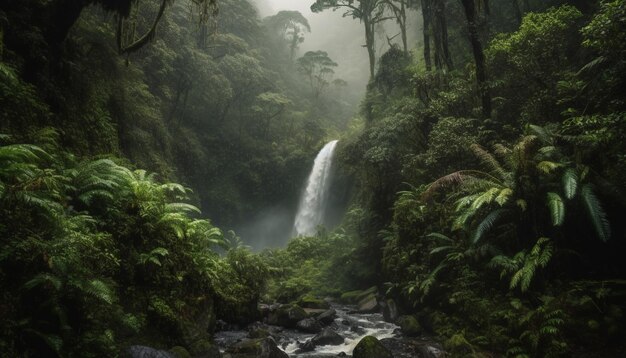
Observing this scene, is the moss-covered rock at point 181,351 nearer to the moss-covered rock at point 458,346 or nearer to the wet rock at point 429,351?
the wet rock at point 429,351

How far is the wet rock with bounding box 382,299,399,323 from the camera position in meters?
10.9

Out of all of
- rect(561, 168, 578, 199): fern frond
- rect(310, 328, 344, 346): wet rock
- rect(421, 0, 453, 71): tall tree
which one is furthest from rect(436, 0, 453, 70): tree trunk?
rect(310, 328, 344, 346): wet rock

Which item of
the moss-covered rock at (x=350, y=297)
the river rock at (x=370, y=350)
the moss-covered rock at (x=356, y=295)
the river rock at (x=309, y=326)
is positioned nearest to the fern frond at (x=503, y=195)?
the river rock at (x=370, y=350)

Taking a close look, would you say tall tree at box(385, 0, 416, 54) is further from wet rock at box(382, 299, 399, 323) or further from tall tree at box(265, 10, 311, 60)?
tall tree at box(265, 10, 311, 60)

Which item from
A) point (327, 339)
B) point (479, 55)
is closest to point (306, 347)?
point (327, 339)

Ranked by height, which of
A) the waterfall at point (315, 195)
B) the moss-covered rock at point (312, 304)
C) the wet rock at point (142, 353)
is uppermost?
the waterfall at point (315, 195)

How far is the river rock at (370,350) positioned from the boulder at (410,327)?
6.37 ft

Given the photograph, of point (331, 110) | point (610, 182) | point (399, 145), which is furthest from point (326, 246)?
point (331, 110)

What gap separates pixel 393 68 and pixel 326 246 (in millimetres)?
10338

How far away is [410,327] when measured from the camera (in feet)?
30.7

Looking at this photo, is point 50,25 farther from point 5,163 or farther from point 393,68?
point 393,68

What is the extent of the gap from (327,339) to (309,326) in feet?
3.73

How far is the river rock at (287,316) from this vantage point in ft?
34.7

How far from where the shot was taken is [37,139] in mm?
7488
